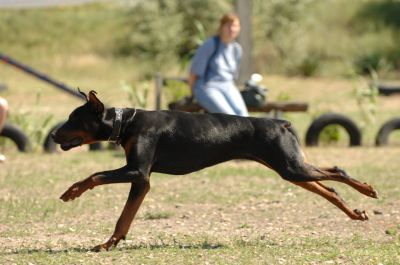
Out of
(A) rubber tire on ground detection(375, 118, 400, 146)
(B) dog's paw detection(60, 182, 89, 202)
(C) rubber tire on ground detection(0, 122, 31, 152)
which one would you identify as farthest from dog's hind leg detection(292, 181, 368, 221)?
(A) rubber tire on ground detection(375, 118, 400, 146)

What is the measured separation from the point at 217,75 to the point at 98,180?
5815 millimetres

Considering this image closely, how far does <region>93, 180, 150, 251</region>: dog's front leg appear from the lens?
7.69 m

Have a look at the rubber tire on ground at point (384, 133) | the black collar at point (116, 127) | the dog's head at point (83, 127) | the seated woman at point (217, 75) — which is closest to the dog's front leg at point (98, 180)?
the black collar at point (116, 127)

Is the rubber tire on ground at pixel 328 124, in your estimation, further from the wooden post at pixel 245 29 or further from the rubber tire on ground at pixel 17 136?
the rubber tire on ground at pixel 17 136

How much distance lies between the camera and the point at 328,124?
15.5 meters

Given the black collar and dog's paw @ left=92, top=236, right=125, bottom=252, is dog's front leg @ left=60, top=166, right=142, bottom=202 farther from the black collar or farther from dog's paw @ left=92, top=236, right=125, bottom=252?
dog's paw @ left=92, top=236, right=125, bottom=252

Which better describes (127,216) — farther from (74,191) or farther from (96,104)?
(96,104)

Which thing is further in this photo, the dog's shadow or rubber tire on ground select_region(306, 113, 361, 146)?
rubber tire on ground select_region(306, 113, 361, 146)

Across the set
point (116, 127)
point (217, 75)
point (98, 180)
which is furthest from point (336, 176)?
point (217, 75)

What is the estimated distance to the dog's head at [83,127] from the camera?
7.72 m

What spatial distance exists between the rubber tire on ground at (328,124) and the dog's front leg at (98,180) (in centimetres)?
809

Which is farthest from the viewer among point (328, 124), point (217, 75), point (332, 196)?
point (328, 124)

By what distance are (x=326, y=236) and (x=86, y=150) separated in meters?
7.42

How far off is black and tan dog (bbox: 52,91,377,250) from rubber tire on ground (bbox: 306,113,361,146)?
7276mm
